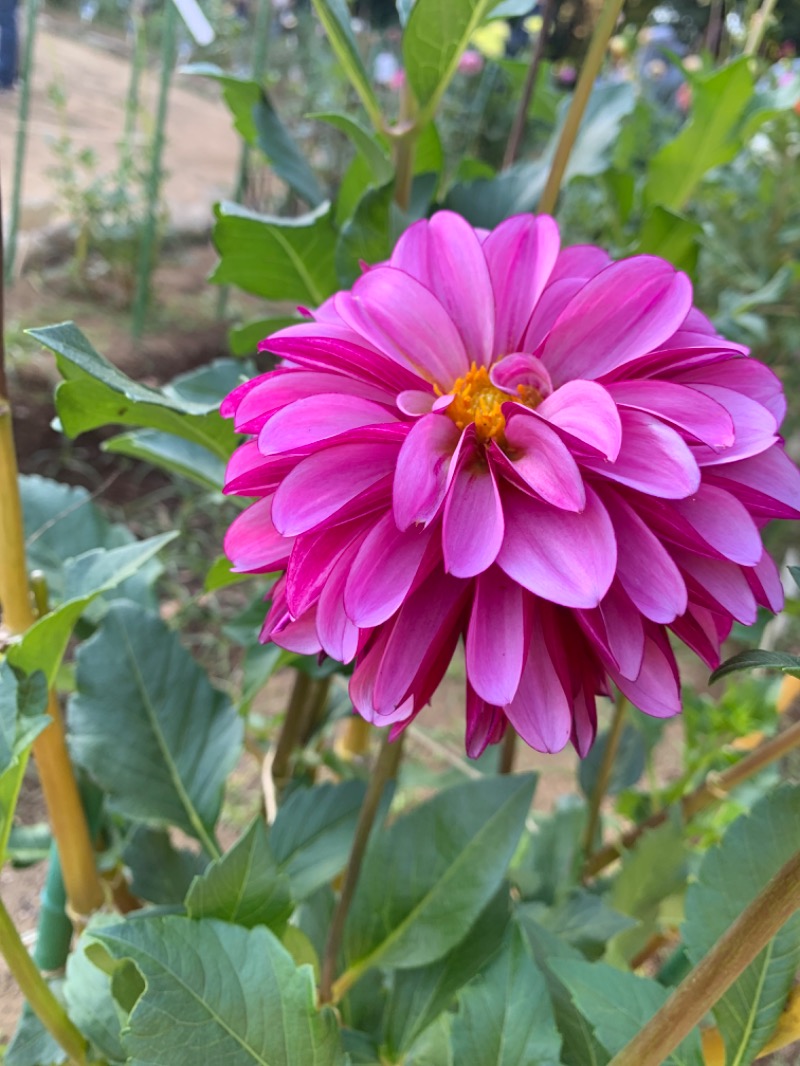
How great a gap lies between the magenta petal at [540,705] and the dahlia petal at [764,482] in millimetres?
66

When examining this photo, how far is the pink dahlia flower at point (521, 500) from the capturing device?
0.22 metres

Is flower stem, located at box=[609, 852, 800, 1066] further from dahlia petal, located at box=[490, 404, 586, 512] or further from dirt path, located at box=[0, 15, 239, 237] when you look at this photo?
dirt path, located at box=[0, 15, 239, 237]

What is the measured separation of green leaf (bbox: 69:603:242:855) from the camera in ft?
1.44

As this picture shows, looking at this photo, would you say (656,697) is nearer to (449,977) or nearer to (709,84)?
(449,977)

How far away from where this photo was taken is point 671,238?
519 millimetres

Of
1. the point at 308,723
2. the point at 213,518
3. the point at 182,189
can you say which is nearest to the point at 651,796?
the point at 308,723

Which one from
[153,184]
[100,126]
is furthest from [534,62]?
[100,126]

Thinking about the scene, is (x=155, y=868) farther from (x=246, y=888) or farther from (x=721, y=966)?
(x=721, y=966)

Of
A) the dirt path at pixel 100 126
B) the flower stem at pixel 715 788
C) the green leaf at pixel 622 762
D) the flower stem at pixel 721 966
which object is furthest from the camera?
the dirt path at pixel 100 126

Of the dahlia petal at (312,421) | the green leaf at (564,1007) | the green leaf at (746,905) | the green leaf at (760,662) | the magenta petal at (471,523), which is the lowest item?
the green leaf at (564,1007)

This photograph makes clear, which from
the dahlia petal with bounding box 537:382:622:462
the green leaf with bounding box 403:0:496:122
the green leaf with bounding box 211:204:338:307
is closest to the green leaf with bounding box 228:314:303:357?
the green leaf with bounding box 211:204:338:307

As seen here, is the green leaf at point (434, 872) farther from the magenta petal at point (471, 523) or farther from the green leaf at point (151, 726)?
the magenta petal at point (471, 523)

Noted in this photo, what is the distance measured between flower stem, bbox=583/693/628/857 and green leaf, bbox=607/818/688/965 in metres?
0.06

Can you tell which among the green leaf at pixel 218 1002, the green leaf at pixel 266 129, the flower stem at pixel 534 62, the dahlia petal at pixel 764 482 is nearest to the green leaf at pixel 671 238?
the flower stem at pixel 534 62
